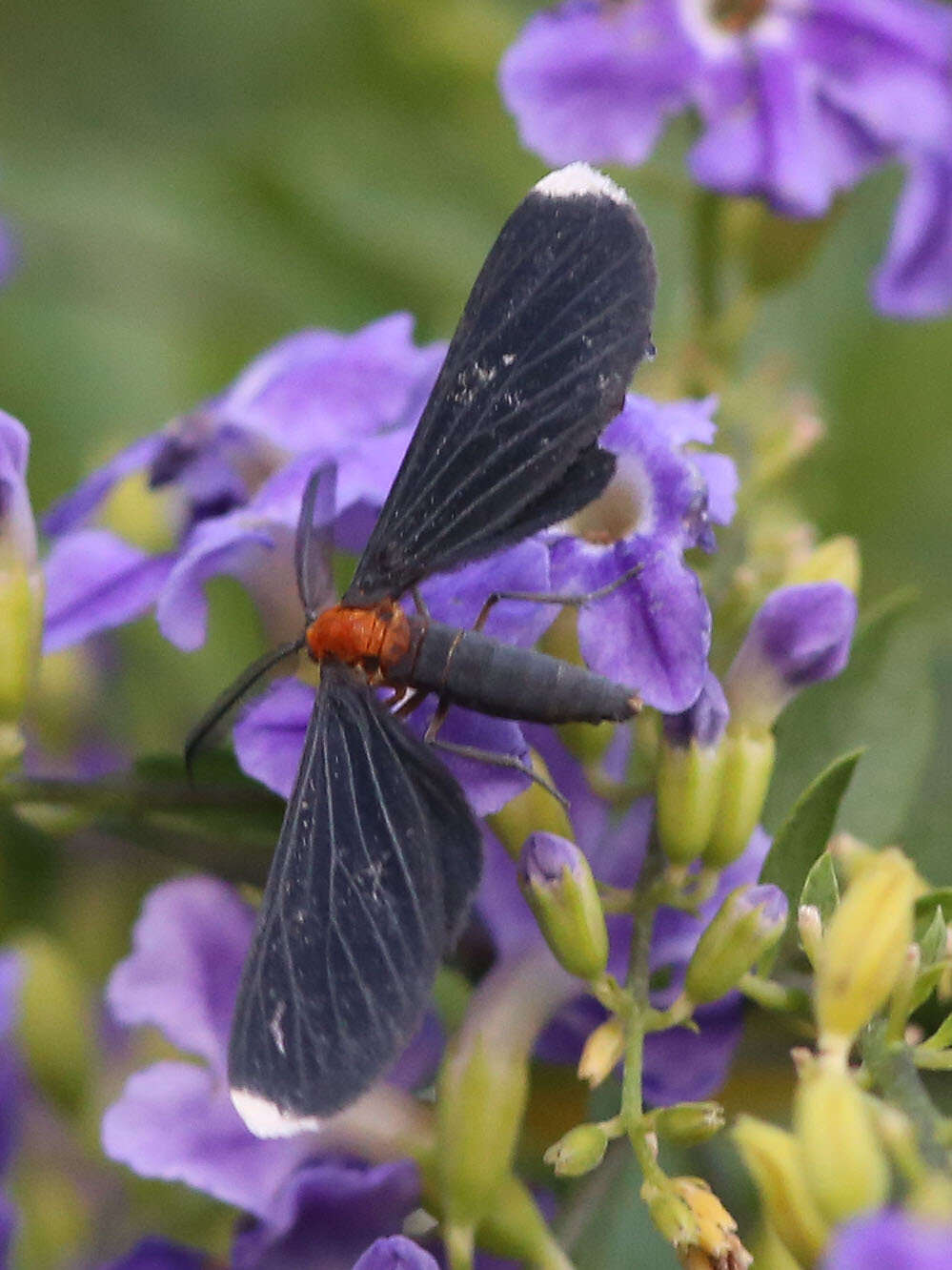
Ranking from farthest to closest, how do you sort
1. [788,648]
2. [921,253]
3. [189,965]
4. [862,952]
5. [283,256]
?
1. [283,256]
2. [921,253]
3. [189,965]
4. [788,648]
5. [862,952]

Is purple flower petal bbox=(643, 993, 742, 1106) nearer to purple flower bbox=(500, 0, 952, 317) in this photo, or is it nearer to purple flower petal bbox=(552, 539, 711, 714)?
purple flower petal bbox=(552, 539, 711, 714)

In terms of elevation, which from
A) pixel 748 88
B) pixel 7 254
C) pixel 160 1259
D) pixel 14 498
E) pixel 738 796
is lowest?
pixel 160 1259

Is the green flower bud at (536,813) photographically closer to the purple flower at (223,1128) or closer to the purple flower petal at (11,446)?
the purple flower at (223,1128)

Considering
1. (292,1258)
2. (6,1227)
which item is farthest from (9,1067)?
(292,1258)

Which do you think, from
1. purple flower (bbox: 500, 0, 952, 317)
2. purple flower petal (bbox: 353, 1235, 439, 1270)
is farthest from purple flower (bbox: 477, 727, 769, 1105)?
purple flower (bbox: 500, 0, 952, 317)

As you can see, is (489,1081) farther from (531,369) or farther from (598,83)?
(598,83)

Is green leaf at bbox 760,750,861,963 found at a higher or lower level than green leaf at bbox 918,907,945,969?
higher

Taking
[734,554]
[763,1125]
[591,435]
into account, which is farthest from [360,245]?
[763,1125]
